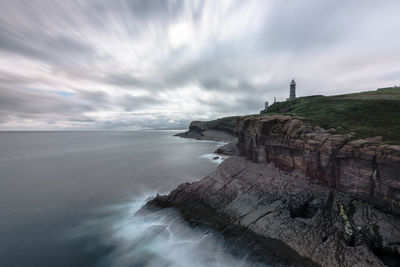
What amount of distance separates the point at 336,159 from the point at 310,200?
13.2 feet

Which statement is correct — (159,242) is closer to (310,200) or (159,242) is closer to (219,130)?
(310,200)

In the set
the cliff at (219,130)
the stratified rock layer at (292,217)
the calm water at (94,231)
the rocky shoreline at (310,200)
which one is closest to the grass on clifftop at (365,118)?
the rocky shoreline at (310,200)

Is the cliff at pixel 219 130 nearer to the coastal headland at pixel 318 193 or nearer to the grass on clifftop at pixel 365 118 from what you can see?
the grass on clifftop at pixel 365 118

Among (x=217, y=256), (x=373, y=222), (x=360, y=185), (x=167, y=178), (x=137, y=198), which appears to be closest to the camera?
(x=373, y=222)

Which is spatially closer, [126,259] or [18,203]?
[126,259]

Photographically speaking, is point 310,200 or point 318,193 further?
point 318,193

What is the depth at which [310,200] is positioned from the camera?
12.3m

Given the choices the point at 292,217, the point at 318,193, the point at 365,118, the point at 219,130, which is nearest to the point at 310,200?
the point at 318,193

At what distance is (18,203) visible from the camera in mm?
17719

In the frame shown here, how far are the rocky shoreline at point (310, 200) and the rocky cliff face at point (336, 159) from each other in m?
0.05

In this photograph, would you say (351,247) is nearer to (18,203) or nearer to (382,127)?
(382,127)

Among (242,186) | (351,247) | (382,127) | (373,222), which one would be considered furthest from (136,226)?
(382,127)

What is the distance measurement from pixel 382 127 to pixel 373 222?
344 inches

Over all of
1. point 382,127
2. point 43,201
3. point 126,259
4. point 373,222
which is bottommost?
point 126,259
